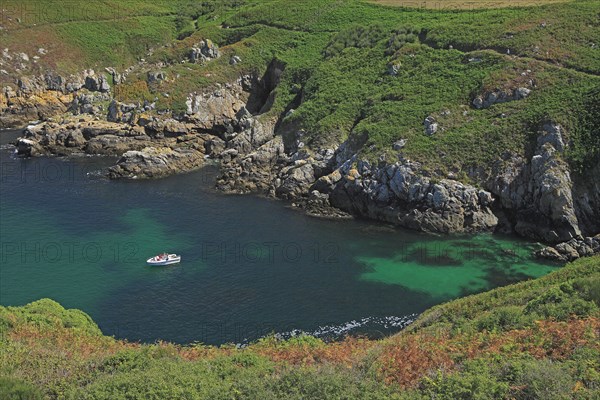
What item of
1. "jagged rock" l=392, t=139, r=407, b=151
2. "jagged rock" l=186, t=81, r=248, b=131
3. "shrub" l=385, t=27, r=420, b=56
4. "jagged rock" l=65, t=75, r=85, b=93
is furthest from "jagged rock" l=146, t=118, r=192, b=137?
"jagged rock" l=392, t=139, r=407, b=151

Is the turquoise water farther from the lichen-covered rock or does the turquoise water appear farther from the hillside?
the lichen-covered rock

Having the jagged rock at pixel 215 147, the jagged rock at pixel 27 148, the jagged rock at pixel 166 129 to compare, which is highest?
the jagged rock at pixel 166 129

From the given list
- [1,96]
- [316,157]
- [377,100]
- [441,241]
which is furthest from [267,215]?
[1,96]

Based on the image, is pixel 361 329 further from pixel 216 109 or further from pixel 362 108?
pixel 216 109

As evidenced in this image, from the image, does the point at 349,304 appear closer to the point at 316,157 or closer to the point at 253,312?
the point at 253,312

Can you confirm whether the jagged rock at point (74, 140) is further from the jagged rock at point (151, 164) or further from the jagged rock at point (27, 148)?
the jagged rock at point (151, 164)

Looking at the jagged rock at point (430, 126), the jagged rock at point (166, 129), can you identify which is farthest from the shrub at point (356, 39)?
the jagged rock at point (430, 126)
